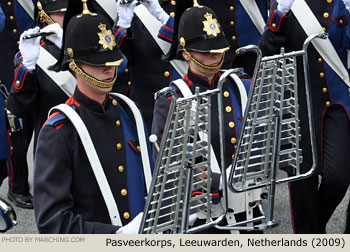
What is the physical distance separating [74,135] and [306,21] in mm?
2039

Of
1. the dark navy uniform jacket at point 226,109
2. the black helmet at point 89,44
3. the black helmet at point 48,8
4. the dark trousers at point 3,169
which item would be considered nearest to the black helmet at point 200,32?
the dark navy uniform jacket at point 226,109

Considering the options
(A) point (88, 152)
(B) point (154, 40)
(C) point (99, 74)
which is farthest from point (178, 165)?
(B) point (154, 40)

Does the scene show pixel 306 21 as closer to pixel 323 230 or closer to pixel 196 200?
pixel 323 230

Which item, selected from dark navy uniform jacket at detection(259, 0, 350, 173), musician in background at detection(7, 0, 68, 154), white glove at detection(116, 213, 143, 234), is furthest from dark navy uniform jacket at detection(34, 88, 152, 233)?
dark navy uniform jacket at detection(259, 0, 350, 173)

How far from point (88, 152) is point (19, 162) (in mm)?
3038

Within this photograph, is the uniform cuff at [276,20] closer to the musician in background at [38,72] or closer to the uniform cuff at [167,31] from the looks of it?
the uniform cuff at [167,31]

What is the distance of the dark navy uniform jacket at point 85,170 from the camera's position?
3.65 meters

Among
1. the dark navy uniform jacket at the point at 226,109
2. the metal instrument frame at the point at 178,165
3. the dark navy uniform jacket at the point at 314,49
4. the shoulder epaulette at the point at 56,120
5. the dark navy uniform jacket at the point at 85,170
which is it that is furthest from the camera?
the dark navy uniform jacket at the point at 314,49

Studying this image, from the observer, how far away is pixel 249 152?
11.0ft

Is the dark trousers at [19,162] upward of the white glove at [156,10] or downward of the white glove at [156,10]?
downward

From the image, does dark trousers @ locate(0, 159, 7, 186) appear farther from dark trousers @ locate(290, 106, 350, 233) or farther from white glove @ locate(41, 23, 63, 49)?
dark trousers @ locate(290, 106, 350, 233)

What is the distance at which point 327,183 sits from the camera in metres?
5.36

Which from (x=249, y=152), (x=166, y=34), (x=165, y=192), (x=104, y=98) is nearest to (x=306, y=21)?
(x=166, y=34)

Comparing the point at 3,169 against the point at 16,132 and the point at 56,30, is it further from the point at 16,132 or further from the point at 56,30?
the point at 56,30
